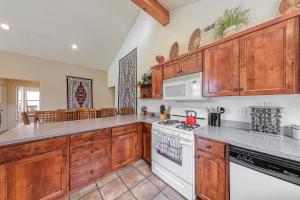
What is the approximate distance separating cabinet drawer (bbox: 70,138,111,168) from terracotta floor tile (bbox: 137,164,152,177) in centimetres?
67

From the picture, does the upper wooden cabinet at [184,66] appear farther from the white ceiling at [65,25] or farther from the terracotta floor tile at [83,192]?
the terracotta floor tile at [83,192]

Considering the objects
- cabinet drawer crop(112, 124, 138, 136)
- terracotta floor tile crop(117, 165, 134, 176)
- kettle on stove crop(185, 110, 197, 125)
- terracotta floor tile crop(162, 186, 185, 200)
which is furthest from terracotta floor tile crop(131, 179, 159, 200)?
kettle on stove crop(185, 110, 197, 125)

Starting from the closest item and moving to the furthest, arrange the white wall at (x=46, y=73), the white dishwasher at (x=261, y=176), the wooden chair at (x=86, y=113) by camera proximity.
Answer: the white dishwasher at (x=261, y=176) < the wooden chair at (x=86, y=113) < the white wall at (x=46, y=73)

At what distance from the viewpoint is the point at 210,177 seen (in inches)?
57.8

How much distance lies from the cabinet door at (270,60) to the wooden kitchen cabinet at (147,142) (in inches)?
63.3

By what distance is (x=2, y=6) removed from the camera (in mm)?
2938

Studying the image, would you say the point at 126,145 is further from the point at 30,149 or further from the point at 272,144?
the point at 272,144

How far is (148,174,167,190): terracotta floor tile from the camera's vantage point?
6.40 ft

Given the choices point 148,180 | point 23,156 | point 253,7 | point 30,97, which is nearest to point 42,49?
point 30,97

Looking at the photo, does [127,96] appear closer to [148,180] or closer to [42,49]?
[148,180]

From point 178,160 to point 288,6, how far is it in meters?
2.07

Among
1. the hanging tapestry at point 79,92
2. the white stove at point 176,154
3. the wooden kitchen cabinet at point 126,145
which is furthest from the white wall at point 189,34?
the hanging tapestry at point 79,92

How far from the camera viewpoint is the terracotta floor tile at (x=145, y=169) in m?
2.27

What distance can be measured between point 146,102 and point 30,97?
5083mm
